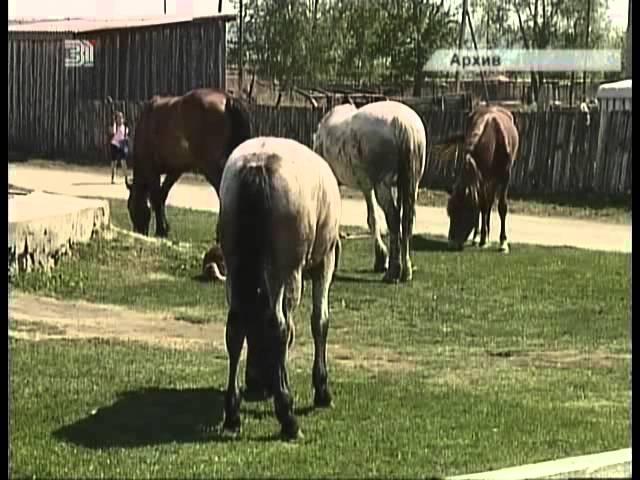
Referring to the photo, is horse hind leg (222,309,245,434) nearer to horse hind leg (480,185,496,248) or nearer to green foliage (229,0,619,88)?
green foliage (229,0,619,88)

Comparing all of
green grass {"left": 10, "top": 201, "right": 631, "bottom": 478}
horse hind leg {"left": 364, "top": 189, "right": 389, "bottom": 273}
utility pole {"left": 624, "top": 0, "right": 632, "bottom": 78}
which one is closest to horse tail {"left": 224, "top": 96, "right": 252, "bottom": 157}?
green grass {"left": 10, "top": 201, "right": 631, "bottom": 478}

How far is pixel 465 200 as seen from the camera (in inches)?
224

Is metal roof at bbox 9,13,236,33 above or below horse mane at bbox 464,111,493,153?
above

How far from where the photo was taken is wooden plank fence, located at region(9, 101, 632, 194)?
15.3ft

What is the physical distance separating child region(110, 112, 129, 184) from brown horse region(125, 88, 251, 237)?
0.04 meters

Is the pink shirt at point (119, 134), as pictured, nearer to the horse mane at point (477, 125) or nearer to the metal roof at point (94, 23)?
the metal roof at point (94, 23)

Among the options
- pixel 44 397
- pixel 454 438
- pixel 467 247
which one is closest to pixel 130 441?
pixel 44 397

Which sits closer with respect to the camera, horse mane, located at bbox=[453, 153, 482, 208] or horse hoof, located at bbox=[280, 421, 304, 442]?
horse hoof, located at bbox=[280, 421, 304, 442]

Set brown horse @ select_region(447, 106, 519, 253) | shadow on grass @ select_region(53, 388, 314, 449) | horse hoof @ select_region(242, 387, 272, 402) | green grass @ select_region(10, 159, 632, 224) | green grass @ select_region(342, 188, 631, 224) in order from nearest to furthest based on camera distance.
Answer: shadow on grass @ select_region(53, 388, 314, 449)
horse hoof @ select_region(242, 387, 272, 402)
green grass @ select_region(10, 159, 632, 224)
green grass @ select_region(342, 188, 631, 224)
brown horse @ select_region(447, 106, 519, 253)

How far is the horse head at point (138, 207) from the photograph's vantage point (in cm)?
522

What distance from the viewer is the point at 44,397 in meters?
4.14

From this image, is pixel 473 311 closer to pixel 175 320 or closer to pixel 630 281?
pixel 630 281

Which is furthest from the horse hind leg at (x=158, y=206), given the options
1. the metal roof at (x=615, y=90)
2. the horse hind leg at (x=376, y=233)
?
the metal roof at (x=615, y=90)

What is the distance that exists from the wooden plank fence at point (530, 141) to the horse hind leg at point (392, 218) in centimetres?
18
